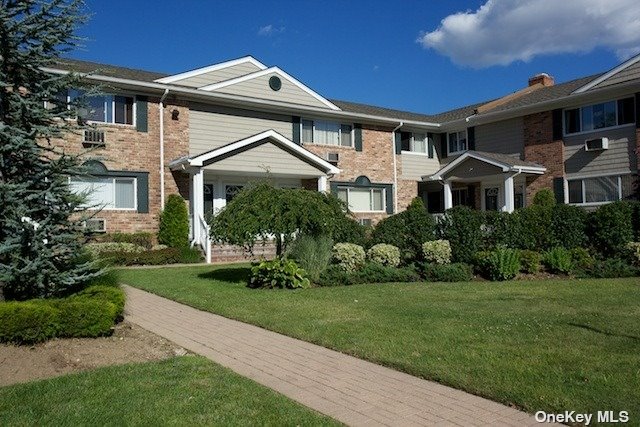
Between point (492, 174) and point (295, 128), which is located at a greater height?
point (295, 128)

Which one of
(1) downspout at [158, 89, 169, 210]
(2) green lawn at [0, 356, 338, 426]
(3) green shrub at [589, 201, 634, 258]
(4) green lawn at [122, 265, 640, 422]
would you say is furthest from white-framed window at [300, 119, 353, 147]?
(2) green lawn at [0, 356, 338, 426]

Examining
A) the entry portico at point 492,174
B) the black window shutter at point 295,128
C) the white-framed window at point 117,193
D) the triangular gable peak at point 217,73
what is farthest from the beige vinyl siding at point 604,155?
the white-framed window at point 117,193

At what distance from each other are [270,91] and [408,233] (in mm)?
11061

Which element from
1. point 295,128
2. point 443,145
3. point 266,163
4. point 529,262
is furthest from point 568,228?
point 443,145

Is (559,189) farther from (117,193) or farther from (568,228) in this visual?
(117,193)

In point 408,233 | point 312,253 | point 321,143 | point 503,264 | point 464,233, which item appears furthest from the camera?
point 321,143

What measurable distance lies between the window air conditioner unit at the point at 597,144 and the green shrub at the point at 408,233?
9.86 metres

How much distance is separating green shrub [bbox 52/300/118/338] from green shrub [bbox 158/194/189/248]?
39.9 ft

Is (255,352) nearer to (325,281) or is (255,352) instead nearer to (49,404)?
(49,404)

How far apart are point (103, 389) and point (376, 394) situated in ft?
8.18

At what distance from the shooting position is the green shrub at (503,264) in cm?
1290

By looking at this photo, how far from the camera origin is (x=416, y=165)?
27297mm

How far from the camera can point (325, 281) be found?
484 inches

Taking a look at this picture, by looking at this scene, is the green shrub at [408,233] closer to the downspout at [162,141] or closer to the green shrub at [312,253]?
the green shrub at [312,253]
